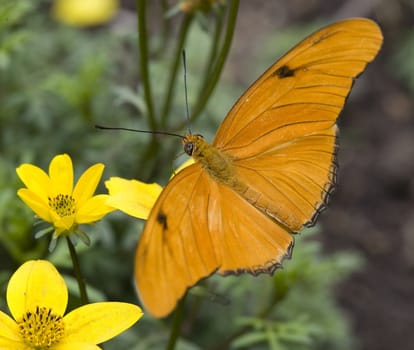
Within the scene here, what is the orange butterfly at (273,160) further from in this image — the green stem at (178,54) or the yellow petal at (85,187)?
the green stem at (178,54)

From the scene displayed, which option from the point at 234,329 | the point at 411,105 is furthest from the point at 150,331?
the point at 411,105

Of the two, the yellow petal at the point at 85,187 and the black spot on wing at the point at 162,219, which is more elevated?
the yellow petal at the point at 85,187

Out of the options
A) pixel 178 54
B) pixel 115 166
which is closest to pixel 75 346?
pixel 178 54

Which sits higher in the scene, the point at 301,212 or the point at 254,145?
the point at 254,145

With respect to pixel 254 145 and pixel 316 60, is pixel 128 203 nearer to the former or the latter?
pixel 254 145

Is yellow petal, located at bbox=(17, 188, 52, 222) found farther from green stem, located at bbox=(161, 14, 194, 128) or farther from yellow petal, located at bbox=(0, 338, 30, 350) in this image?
green stem, located at bbox=(161, 14, 194, 128)

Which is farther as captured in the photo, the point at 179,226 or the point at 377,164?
the point at 377,164

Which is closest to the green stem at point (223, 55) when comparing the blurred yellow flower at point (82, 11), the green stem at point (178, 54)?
the green stem at point (178, 54)
